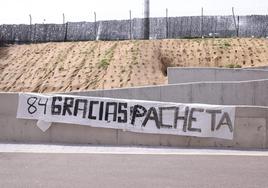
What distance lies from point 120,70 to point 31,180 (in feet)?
79.0

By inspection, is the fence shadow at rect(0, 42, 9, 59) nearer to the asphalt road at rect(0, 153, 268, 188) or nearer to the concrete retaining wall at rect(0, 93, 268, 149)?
the concrete retaining wall at rect(0, 93, 268, 149)

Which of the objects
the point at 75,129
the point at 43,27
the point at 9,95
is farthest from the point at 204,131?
the point at 43,27

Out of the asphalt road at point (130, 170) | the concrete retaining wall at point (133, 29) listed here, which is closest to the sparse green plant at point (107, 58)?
the concrete retaining wall at point (133, 29)

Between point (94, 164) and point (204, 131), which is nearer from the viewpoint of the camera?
point (94, 164)

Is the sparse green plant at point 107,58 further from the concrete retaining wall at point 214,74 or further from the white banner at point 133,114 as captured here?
the white banner at point 133,114

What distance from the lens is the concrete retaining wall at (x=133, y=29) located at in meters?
42.8

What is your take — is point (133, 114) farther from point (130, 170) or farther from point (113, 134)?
point (130, 170)

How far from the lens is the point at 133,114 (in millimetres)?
12609

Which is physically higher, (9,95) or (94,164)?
(9,95)

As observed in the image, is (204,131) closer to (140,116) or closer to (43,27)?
(140,116)

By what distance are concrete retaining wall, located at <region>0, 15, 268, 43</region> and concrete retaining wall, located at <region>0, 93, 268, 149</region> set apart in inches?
1214

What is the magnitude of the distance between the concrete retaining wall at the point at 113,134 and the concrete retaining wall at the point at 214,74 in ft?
36.5

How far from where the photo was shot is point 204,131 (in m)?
12.2

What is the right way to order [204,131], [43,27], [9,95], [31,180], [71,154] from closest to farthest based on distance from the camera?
[31,180] < [71,154] < [204,131] < [9,95] < [43,27]
